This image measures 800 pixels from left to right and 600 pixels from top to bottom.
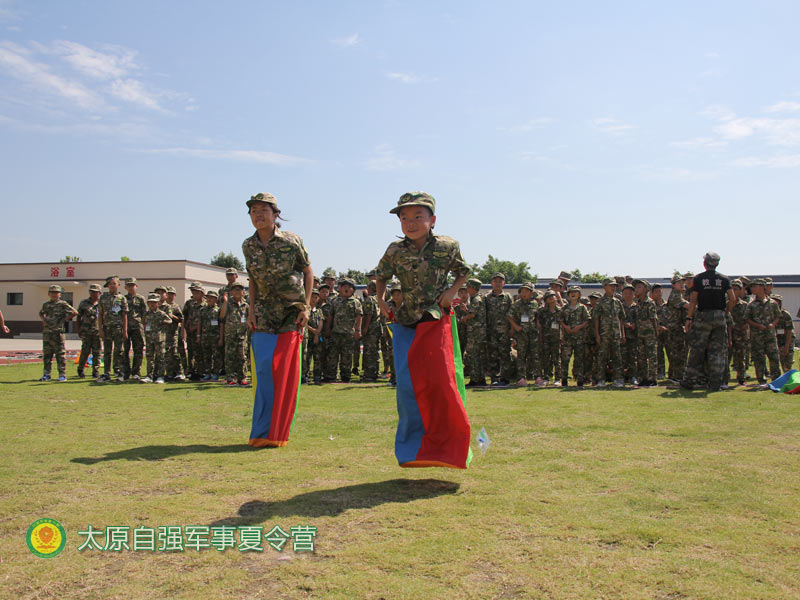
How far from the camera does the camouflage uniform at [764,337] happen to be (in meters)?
12.5

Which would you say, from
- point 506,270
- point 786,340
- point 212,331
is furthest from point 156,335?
point 506,270

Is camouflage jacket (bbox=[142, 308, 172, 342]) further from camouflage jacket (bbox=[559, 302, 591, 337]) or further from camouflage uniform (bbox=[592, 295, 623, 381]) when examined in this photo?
camouflage uniform (bbox=[592, 295, 623, 381])

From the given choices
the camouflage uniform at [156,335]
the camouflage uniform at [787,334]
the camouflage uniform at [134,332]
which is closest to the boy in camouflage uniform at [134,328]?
the camouflage uniform at [134,332]

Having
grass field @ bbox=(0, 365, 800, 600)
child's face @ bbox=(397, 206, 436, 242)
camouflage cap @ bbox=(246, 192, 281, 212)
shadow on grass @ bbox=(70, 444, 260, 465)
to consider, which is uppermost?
camouflage cap @ bbox=(246, 192, 281, 212)

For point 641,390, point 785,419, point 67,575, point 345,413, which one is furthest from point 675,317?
point 67,575

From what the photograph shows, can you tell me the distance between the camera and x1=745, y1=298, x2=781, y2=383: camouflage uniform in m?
12.5

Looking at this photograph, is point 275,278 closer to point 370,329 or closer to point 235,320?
point 235,320

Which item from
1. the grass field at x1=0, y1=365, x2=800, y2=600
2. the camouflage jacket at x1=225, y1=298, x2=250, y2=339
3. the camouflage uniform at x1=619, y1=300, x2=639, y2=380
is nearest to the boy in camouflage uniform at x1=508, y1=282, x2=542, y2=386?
the camouflage uniform at x1=619, y1=300, x2=639, y2=380

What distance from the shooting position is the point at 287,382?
6.46 meters

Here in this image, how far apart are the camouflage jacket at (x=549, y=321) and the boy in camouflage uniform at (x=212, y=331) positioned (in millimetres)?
6988

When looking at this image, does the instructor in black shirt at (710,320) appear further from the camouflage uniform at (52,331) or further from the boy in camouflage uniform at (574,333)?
the camouflage uniform at (52,331)

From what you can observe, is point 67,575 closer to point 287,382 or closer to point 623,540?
point 623,540

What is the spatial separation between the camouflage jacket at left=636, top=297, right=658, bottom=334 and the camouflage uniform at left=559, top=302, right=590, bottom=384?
1128 millimetres

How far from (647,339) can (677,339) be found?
57.5 inches
